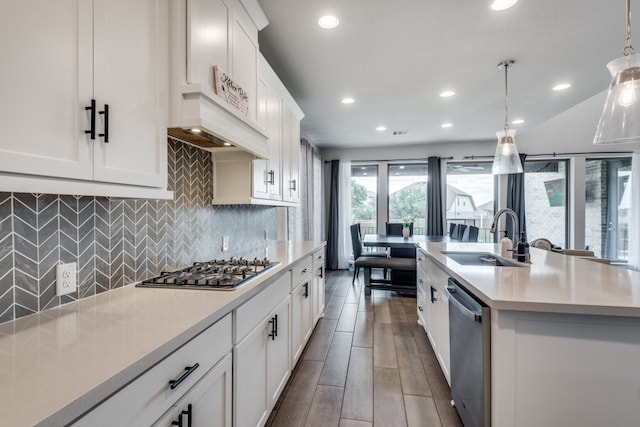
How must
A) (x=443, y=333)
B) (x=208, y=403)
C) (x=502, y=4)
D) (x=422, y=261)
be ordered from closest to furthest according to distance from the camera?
(x=208, y=403) → (x=502, y=4) → (x=443, y=333) → (x=422, y=261)

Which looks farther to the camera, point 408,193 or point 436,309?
point 408,193

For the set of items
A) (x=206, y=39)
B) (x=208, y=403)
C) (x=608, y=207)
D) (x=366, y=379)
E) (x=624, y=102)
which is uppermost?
(x=206, y=39)

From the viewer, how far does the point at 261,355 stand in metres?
1.58

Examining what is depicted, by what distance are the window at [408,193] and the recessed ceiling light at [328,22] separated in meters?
4.69

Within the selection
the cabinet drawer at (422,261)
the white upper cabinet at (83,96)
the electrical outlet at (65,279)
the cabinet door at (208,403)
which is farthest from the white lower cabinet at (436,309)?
the electrical outlet at (65,279)

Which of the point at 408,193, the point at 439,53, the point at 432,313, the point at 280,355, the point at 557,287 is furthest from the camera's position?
the point at 408,193

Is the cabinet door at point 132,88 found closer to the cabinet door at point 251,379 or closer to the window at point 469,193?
the cabinet door at point 251,379

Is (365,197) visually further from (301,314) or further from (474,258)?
(301,314)

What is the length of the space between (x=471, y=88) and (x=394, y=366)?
3121 mm

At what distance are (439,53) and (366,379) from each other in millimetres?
2824

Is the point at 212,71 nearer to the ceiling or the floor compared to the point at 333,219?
nearer to the ceiling

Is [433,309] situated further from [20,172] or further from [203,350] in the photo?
[20,172]

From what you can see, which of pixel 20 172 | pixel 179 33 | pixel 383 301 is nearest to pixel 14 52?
pixel 20 172

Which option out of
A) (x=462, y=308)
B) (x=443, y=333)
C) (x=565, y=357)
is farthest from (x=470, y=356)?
(x=443, y=333)
